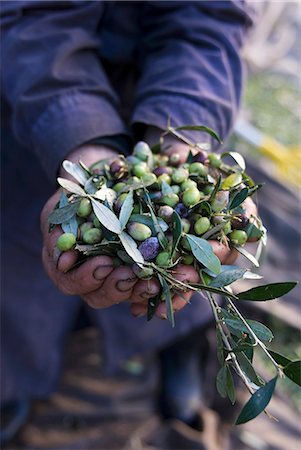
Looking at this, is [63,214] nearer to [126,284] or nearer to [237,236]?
[126,284]

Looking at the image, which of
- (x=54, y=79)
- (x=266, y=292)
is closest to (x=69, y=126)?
(x=54, y=79)

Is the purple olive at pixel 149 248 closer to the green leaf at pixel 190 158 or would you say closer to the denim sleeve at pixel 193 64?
the green leaf at pixel 190 158

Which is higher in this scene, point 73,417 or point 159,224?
point 159,224

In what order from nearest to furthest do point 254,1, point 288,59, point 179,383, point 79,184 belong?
point 79,184 → point 254,1 → point 179,383 → point 288,59

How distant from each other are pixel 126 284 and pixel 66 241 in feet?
0.31

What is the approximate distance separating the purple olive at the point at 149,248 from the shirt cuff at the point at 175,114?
30 cm

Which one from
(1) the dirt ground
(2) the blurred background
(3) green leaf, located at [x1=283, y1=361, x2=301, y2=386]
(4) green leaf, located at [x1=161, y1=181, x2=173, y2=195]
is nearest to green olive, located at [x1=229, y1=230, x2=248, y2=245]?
(4) green leaf, located at [x1=161, y1=181, x2=173, y2=195]

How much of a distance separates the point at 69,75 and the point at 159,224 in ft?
1.33

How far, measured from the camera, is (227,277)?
0.75m

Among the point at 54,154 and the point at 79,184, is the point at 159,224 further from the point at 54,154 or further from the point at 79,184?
the point at 54,154

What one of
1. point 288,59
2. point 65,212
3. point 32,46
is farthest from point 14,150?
point 288,59

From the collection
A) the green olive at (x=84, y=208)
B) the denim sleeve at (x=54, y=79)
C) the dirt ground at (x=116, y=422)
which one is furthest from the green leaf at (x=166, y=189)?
the dirt ground at (x=116, y=422)

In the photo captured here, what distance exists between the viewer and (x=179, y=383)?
1.68m

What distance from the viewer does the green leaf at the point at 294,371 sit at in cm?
65
